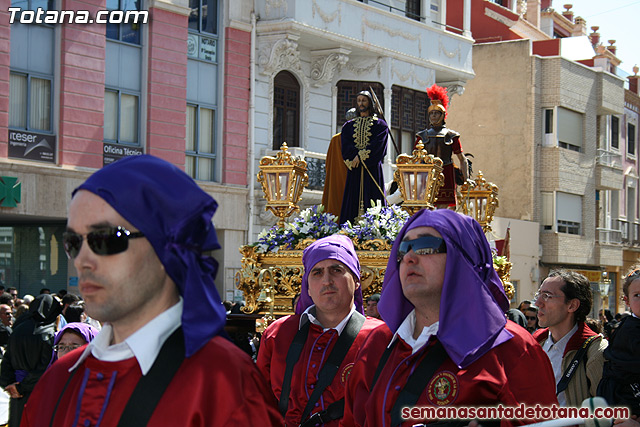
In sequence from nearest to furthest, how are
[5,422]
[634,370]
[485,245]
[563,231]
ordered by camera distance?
[485,245] → [634,370] → [5,422] → [563,231]

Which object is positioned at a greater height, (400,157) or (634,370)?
(400,157)

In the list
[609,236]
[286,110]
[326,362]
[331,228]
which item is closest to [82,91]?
[286,110]

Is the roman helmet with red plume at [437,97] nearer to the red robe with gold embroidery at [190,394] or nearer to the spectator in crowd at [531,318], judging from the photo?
Result: the spectator in crowd at [531,318]

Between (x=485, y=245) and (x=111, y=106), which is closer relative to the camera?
(x=485, y=245)

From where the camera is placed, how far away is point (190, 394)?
104 inches

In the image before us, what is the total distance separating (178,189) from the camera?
9.13ft

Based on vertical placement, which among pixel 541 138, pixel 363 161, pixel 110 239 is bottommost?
pixel 110 239

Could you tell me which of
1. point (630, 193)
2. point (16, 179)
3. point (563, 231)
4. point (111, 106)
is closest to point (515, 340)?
point (16, 179)

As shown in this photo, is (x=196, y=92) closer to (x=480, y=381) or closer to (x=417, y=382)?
(x=417, y=382)

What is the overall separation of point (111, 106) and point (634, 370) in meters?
16.4

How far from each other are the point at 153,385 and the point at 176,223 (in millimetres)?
460

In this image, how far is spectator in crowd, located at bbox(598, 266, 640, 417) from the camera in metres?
5.01

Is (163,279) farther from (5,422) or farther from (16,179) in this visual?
(16,179)

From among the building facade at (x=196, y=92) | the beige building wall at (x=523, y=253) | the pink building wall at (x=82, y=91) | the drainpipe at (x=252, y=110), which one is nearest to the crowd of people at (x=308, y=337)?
the building facade at (x=196, y=92)
